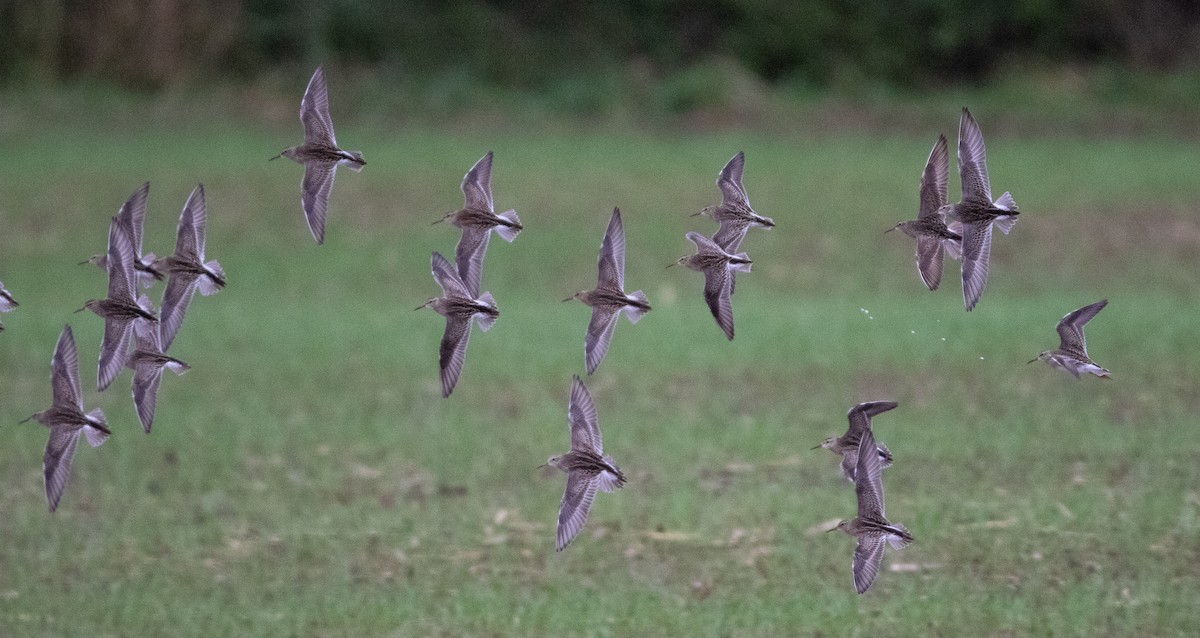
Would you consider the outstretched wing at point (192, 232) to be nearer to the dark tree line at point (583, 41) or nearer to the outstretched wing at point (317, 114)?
the outstretched wing at point (317, 114)

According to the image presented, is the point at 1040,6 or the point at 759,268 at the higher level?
the point at 1040,6

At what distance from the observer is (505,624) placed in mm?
6391

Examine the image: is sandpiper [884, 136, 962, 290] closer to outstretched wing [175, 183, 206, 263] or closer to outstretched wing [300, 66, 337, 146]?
outstretched wing [300, 66, 337, 146]

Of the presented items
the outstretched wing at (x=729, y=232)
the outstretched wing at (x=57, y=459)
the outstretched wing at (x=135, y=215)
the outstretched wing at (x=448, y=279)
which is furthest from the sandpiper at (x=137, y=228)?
the outstretched wing at (x=729, y=232)

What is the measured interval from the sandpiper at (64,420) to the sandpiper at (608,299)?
1.63 metres

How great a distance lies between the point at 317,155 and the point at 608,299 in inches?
41.8

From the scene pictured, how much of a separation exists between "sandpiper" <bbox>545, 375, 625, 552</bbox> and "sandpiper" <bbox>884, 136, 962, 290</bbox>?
1.18 meters

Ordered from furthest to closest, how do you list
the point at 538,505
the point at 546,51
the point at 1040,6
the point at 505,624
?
the point at 546,51 < the point at 1040,6 < the point at 538,505 < the point at 505,624

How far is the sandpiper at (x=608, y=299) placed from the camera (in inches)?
193

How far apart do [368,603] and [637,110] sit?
17.1 m

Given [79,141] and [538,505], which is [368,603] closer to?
[538,505]

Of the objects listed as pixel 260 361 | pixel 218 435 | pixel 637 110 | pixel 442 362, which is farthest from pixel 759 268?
pixel 442 362

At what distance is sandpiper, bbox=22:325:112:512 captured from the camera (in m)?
5.21

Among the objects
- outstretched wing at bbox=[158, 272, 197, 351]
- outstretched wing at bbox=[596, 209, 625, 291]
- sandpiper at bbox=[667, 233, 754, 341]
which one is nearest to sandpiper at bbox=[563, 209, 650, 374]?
outstretched wing at bbox=[596, 209, 625, 291]
